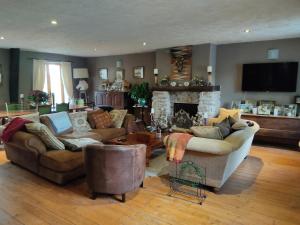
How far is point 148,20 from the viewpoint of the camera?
382 centimetres

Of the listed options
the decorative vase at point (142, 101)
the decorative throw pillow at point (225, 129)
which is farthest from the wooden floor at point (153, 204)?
the decorative vase at point (142, 101)

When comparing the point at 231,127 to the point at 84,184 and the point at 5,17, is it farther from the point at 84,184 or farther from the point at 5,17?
the point at 5,17

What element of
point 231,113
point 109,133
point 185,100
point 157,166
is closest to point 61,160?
point 157,166

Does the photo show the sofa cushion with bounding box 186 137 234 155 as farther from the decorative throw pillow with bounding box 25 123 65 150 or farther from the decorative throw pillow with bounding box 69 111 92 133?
the decorative throw pillow with bounding box 69 111 92 133

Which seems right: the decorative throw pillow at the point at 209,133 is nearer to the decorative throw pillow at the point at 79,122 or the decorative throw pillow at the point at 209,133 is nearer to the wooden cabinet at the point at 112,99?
the decorative throw pillow at the point at 79,122

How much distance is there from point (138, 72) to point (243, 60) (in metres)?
3.56

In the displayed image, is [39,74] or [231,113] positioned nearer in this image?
[231,113]

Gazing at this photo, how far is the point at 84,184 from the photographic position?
133 inches

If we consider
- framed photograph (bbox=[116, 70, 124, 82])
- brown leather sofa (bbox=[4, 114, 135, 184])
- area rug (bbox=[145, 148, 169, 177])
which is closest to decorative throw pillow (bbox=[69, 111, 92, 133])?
brown leather sofa (bbox=[4, 114, 135, 184])

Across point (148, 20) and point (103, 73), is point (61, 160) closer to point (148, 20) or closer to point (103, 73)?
point (148, 20)

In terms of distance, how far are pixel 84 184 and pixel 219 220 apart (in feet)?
6.32

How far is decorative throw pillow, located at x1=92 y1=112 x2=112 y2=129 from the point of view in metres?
5.29

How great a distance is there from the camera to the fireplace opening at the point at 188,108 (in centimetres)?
682

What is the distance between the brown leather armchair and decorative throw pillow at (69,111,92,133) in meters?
2.28
